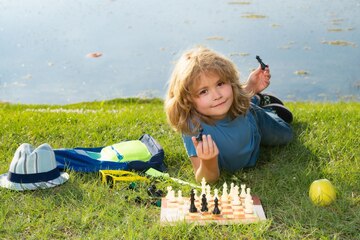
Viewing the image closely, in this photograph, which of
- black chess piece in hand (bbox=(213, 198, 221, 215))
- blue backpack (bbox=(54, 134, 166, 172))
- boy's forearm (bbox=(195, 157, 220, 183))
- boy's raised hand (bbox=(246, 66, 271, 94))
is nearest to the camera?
black chess piece in hand (bbox=(213, 198, 221, 215))

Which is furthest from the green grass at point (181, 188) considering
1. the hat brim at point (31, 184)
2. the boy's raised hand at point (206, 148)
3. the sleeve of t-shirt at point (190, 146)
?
the boy's raised hand at point (206, 148)

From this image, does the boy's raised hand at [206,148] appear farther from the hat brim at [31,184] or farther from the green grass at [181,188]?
the hat brim at [31,184]

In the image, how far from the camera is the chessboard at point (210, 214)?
11.5 feet

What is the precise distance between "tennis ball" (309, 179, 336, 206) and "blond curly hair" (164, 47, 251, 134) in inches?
36.1

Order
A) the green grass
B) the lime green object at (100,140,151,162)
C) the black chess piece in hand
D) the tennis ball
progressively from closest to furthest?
the green grass → the black chess piece in hand → the tennis ball → the lime green object at (100,140,151,162)

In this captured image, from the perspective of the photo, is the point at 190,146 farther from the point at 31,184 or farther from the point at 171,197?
the point at 31,184

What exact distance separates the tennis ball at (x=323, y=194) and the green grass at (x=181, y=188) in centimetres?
5

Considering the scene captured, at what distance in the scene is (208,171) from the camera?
407 cm

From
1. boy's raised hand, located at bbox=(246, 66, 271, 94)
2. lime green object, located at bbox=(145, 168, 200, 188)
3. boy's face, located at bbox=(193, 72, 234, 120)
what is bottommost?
lime green object, located at bbox=(145, 168, 200, 188)

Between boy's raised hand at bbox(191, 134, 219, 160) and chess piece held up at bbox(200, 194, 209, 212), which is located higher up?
boy's raised hand at bbox(191, 134, 219, 160)

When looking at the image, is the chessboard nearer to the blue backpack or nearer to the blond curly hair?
the blond curly hair

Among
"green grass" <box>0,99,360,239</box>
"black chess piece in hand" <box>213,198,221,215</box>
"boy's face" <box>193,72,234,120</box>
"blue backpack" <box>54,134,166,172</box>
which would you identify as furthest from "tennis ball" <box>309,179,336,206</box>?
"blue backpack" <box>54,134,166,172</box>

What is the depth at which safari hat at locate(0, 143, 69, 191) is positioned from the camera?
416cm

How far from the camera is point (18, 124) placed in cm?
582
